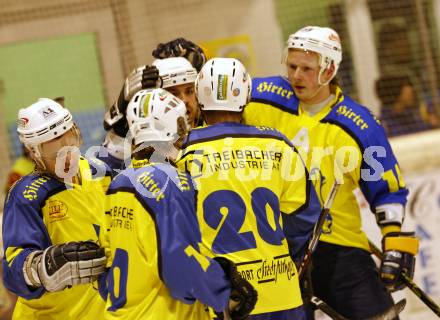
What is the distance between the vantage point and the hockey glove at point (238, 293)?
3.10 metres

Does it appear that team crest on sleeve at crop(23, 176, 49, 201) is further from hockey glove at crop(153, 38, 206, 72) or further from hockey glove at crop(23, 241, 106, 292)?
hockey glove at crop(153, 38, 206, 72)

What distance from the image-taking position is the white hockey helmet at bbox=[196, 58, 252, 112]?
345 centimetres

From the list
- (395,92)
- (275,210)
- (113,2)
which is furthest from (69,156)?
(395,92)

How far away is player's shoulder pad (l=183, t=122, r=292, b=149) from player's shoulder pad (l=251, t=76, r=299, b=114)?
957 millimetres

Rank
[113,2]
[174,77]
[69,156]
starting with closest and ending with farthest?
[69,156] < [174,77] < [113,2]

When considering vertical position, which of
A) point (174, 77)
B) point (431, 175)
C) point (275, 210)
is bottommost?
point (431, 175)

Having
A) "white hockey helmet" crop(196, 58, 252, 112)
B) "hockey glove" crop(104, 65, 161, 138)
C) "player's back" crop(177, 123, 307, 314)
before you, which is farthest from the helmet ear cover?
"player's back" crop(177, 123, 307, 314)

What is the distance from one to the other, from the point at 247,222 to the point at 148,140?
435 mm

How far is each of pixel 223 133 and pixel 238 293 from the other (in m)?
0.55

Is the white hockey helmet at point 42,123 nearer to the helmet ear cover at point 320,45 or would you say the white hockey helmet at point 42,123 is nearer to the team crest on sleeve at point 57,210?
the team crest on sleeve at point 57,210

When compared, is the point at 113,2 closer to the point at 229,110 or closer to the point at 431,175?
the point at 431,175

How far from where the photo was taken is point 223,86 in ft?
11.3

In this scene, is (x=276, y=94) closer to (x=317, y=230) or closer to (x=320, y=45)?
(x=320, y=45)

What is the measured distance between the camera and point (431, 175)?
5547 mm
